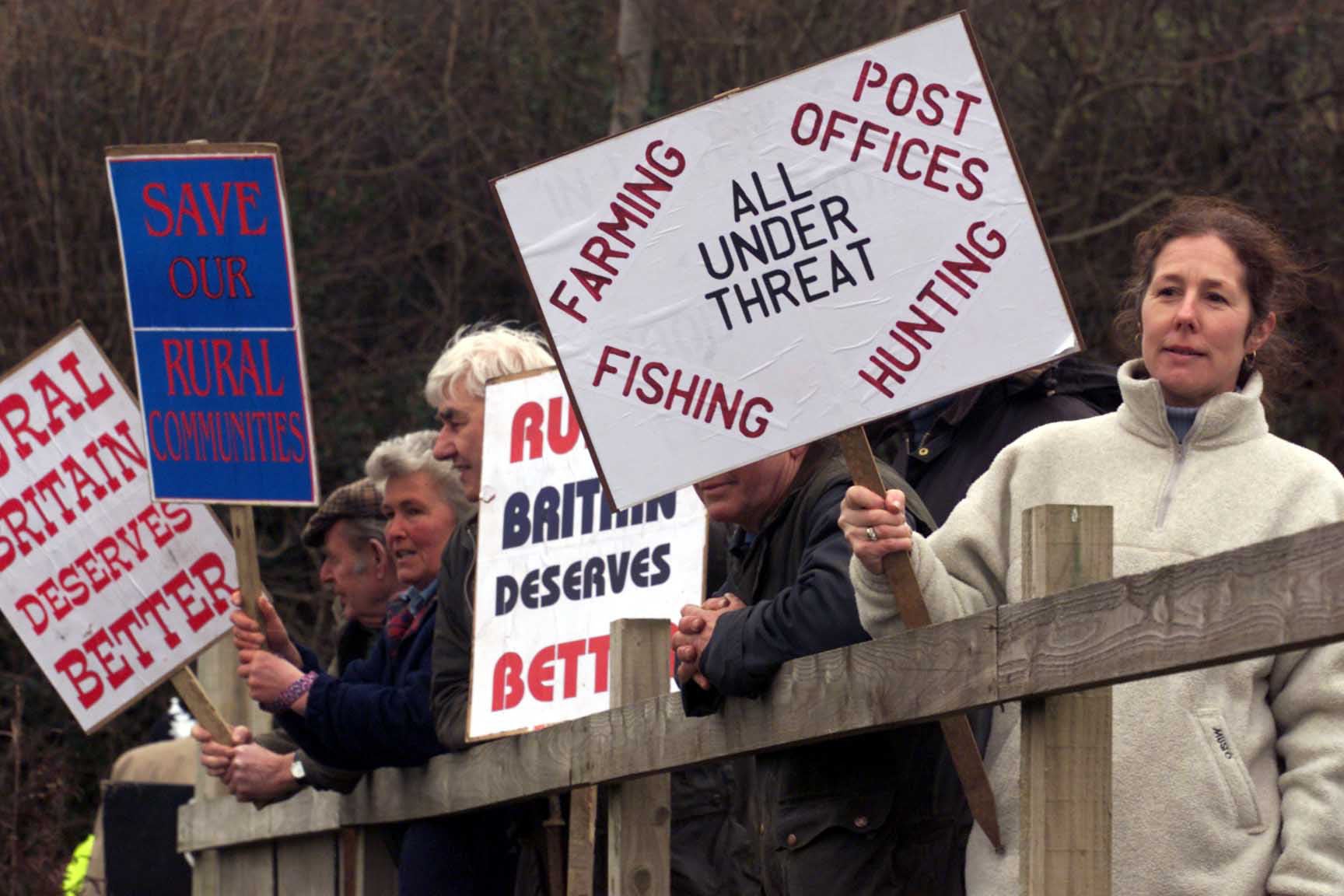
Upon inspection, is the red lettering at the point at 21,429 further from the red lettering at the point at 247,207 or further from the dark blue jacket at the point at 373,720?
the dark blue jacket at the point at 373,720

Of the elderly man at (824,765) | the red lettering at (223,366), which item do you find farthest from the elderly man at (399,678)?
the elderly man at (824,765)

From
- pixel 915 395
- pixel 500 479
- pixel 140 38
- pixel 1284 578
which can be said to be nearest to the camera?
pixel 1284 578

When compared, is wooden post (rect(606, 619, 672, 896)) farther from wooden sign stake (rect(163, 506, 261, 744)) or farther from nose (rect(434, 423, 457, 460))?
wooden sign stake (rect(163, 506, 261, 744))

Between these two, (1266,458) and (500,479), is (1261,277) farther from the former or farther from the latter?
(500,479)

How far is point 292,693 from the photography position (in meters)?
6.05

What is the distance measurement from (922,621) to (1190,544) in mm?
416

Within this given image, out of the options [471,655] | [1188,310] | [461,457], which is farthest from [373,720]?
[1188,310]

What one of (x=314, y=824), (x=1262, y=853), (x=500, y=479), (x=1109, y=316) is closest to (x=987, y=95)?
(x=1262, y=853)

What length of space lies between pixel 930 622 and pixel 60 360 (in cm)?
397

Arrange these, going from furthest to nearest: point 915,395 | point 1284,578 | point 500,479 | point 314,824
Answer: point 314,824 → point 500,479 → point 915,395 → point 1284,578

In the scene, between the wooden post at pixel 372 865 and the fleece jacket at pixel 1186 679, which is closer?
the fleece jacket at pixel 1186 679

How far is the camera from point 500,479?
18.4ft

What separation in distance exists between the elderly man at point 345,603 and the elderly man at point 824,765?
7.58 ft

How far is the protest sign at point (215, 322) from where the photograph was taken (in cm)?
645
